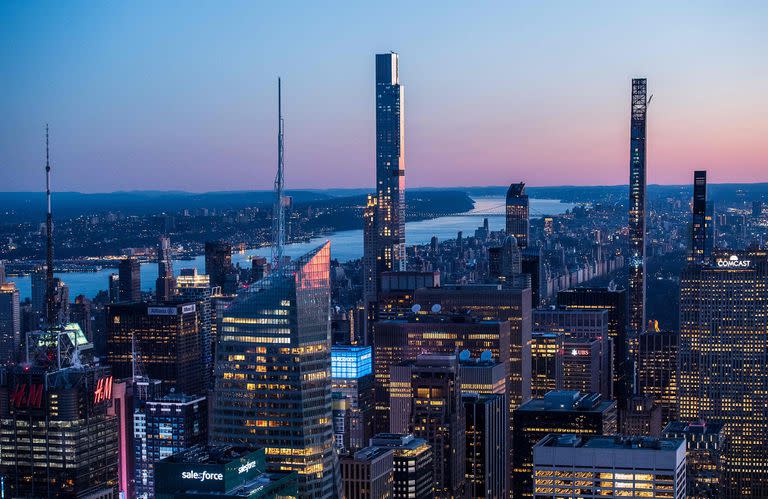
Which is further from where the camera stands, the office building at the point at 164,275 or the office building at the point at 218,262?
the office building at the point at 164,275

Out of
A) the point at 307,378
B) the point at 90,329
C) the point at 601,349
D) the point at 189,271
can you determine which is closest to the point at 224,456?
the point at 307,378

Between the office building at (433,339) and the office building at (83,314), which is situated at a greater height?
the office building at (83,314)

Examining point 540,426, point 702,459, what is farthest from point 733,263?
point 540,426

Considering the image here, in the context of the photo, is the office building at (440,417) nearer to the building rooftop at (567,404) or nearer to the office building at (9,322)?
the building rooftop at (567,404)

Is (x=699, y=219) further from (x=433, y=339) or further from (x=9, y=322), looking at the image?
(x=9, y=322)

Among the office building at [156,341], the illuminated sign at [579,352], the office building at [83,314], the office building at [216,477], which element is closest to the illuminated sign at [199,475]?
the office building at [216,477]

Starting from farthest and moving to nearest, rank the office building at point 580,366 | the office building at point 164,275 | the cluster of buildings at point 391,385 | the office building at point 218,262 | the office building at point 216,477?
the office building at point 580,366
the office building at point 164,275
the office building at point 218,262
the cluster of buildings at point 391,385
the office building at point 216,477

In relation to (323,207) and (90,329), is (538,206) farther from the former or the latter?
(90,329)
